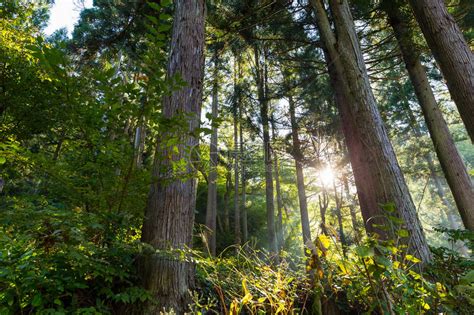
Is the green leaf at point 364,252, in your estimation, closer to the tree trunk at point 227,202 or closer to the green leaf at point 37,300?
the green leaf at point 37,300

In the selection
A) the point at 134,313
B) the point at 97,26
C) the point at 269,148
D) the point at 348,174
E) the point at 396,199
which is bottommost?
the point at 134,313

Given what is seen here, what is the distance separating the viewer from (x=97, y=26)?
5.86 metres

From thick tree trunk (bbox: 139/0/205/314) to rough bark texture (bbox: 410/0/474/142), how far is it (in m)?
2.47

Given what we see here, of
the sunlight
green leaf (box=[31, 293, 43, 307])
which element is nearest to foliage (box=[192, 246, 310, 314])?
green leaf (box=[31, 293, 43, 307])

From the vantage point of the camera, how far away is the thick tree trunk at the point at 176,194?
1.73 m

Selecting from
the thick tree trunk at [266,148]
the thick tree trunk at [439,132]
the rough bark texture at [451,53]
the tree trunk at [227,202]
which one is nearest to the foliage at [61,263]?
the rough bark texture at [451,53]

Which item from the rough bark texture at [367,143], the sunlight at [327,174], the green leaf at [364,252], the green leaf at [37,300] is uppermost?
the sunlight at [327,174]

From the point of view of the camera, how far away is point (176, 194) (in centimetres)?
205

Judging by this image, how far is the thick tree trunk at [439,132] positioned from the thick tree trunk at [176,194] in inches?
160

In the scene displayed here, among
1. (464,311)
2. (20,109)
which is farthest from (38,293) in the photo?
(20,109)

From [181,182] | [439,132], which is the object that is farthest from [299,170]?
[181,182]

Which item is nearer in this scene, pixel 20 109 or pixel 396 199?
pixel 396 199

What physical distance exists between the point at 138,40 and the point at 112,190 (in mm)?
4997

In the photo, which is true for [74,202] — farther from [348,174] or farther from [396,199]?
[348,174]
